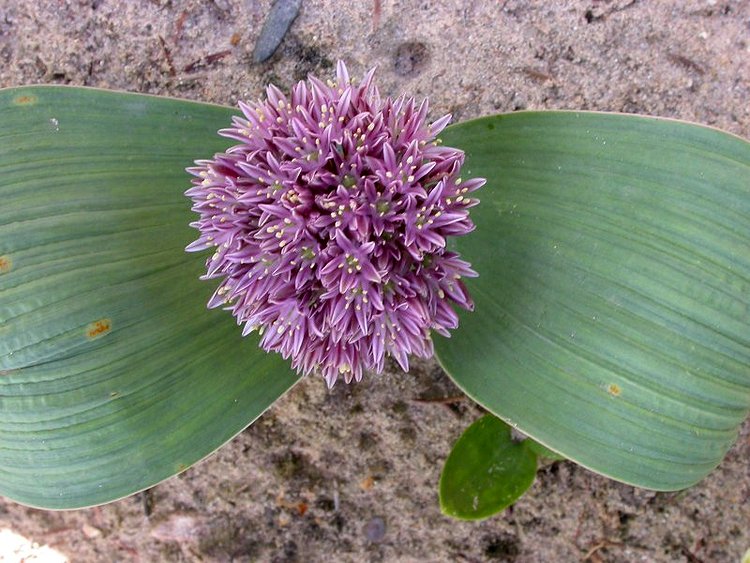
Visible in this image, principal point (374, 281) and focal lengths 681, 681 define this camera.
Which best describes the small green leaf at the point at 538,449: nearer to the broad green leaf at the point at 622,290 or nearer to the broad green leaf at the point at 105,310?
the broad green leaf at the point at 622,290

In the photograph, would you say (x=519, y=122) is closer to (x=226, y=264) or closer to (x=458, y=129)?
(x=458, y=129)

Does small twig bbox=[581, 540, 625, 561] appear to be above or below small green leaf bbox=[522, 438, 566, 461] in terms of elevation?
below

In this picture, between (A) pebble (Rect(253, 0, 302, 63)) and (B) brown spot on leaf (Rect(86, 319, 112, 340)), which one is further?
(A) pebble (Rect(253, 0, 302, 63))

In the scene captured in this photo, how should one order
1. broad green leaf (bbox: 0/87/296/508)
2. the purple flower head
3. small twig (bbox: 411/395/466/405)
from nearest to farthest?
the purple flower head, broad green leaf (bbox: 0/87/296/508), small twig (bbox: 411/395/466/405)

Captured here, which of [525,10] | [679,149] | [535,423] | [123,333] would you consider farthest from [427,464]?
[525,10]

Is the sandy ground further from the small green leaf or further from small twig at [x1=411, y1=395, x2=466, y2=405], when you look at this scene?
the small green leaf

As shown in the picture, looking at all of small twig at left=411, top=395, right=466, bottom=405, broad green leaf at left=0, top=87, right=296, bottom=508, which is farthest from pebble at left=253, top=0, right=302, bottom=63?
small twig at left=411, top=395, right=466, bottom=405
